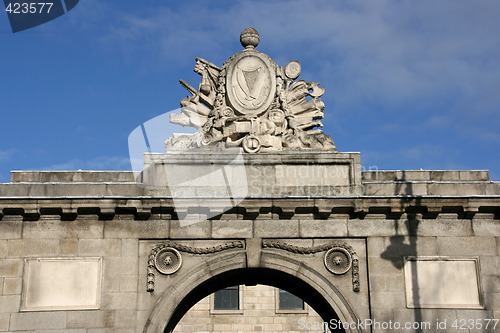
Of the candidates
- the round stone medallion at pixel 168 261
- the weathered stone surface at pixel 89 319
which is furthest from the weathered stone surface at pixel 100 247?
the weathered stone surface at pixel 89 319

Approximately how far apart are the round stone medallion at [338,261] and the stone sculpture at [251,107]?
9.19ft

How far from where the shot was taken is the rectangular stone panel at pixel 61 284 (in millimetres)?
19391

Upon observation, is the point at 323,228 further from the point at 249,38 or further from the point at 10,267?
the point at 10,267

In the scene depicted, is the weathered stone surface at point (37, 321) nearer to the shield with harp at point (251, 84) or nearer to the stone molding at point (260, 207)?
the stone molding at point (260, 207)

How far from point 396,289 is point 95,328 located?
7.40 meters

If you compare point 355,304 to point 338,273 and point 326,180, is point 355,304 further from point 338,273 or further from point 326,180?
point 326,180

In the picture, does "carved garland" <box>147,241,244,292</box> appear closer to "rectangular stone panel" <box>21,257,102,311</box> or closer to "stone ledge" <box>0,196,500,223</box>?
"stone ledge" <box>0,196,500,223</box>

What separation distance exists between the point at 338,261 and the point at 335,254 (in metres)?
0.22

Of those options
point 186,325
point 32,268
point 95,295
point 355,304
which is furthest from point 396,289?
point 186,325

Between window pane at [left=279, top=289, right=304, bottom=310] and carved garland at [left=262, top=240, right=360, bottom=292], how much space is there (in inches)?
736

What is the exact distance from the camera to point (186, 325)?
37.1 metres

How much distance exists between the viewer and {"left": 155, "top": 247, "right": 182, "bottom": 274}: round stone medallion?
19719 mm

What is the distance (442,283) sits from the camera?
64.7ft

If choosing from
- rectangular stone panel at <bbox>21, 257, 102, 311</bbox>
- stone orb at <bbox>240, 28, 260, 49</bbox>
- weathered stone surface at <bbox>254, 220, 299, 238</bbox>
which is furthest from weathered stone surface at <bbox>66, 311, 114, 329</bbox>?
stone orb at <bbox>240, 28, 260, 49</bbox>
